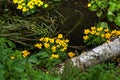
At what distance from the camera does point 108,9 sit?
5035 mm

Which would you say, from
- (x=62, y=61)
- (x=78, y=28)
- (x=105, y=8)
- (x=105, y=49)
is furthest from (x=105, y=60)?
(x=105, y=8)

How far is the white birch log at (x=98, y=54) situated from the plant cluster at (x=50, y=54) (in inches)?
9.2

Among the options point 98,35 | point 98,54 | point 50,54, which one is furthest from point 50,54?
point 98,35

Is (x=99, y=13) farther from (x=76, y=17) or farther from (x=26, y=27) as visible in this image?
(x=26, y=27)

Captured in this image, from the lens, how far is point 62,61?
14.1 feet

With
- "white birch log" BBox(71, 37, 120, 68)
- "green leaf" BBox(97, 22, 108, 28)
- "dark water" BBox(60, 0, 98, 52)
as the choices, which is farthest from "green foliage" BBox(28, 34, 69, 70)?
"green leaf" BBox(97, 22, 108, 28)

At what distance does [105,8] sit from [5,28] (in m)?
1.51

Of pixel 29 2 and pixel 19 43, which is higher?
pixel 29 2

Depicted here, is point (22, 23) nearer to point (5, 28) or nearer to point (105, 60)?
point (5, 28)

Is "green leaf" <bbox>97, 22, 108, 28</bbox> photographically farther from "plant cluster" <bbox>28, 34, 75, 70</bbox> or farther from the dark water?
"plant cluster" <bbox>28, 34, 75, 70</bbox>

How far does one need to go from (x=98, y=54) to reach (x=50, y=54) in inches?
23.0

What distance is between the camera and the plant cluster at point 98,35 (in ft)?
14.6

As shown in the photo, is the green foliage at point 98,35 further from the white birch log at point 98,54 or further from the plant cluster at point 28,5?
the plant cluster at point 28,5

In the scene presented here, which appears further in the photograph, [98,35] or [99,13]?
[99,13]
